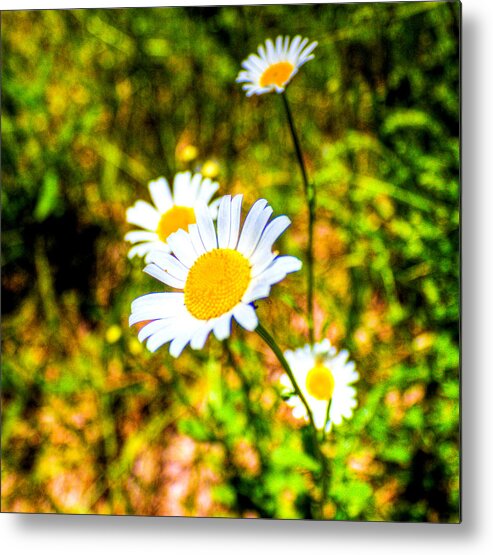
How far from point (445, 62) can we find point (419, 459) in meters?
0.47

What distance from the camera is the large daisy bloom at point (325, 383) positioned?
801mm

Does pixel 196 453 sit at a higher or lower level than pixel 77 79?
lower

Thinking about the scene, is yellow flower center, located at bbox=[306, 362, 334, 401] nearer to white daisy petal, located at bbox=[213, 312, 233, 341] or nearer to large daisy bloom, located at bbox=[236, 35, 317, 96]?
white daisy petal, located at bbox=[213, 312, 233, 341]

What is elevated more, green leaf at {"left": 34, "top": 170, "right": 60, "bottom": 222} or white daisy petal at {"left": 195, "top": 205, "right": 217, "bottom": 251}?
green leaf at {"left": 34, "top": 170, "right": 60, "bottom": 222}

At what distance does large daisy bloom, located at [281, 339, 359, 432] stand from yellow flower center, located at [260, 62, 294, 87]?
32 centimetres

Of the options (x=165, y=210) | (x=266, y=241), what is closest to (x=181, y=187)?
(x=165, y=210)

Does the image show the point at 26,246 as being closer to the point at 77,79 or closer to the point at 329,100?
the point at 77,79

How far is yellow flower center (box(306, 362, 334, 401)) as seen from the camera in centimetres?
80

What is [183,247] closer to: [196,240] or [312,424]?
[196,240]

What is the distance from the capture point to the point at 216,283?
30.4 inches

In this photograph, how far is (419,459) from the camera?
31.5 inches

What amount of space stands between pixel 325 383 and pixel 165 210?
0.28 meters

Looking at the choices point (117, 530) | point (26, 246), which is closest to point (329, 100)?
point (26, 246)

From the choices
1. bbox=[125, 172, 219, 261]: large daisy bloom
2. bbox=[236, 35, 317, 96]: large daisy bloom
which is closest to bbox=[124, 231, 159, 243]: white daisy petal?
bbox=[125, 172, 219, 261]: large daisy bloom
